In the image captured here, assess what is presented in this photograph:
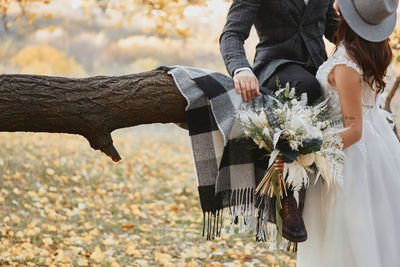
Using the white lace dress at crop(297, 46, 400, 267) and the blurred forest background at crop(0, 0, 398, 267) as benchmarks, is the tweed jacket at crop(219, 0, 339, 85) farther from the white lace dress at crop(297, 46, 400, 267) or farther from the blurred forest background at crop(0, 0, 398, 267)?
the blurred forest background at crop(0, 0, 398, 267)

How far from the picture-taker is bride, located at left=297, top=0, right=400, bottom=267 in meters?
2.29

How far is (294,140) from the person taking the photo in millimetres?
2164

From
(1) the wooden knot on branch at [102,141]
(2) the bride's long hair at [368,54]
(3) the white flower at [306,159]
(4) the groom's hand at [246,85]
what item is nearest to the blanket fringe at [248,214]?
(3) the white flower at [306,159]

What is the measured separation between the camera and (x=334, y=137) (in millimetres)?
2238

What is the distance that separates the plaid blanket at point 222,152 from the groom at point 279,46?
0.11 meters

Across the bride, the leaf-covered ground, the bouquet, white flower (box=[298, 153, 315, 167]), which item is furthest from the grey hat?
the leaf-covered ground

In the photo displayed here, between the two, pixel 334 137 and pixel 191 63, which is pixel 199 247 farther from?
pixel 191 63

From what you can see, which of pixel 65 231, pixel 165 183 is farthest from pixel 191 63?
pixel 65 231

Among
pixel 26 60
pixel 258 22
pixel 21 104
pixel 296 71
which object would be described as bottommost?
pixel 21 104

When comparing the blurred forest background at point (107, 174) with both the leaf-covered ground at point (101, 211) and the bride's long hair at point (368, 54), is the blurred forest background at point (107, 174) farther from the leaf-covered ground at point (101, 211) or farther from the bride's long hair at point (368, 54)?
the bride's long hair at point (368, 54)

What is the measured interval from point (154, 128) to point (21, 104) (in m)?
7.32

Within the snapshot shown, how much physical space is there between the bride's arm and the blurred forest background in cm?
191

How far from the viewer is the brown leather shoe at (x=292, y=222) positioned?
2.20 m

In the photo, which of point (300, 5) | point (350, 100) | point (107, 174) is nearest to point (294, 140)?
point (350, 100)
